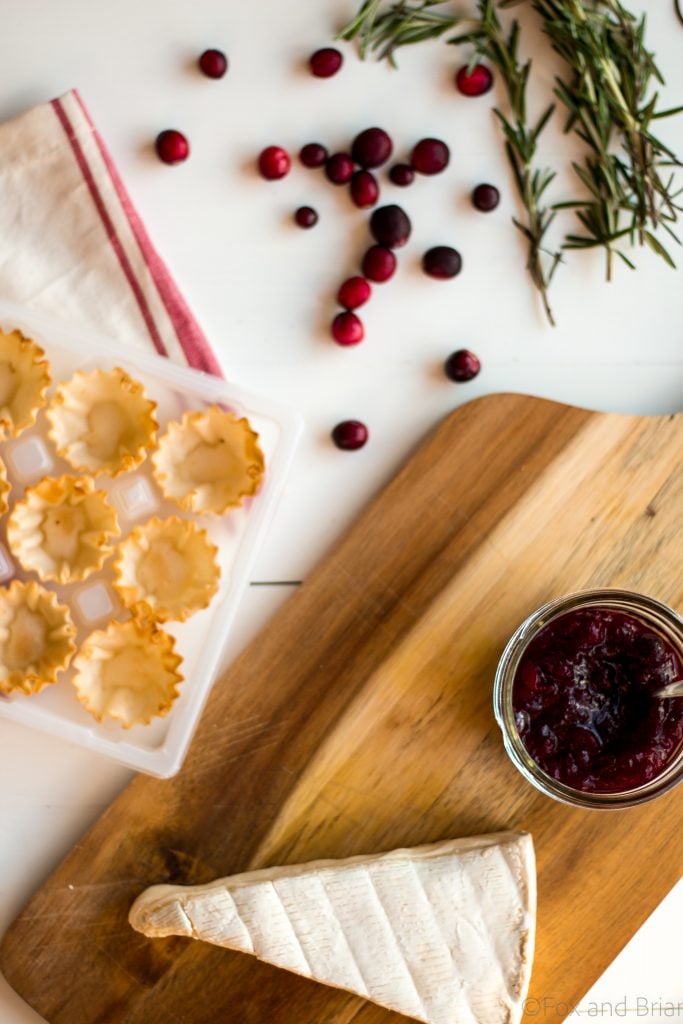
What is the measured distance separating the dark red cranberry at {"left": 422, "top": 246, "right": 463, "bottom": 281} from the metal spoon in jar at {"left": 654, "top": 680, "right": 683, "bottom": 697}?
0.71 meters

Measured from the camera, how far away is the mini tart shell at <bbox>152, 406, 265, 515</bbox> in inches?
57.3

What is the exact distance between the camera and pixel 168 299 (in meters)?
1.49

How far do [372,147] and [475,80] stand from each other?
20cm

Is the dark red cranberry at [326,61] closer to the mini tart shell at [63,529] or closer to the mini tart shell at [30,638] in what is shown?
the mini tart shell at [63,529]

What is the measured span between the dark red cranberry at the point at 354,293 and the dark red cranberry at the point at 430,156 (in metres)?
0.20

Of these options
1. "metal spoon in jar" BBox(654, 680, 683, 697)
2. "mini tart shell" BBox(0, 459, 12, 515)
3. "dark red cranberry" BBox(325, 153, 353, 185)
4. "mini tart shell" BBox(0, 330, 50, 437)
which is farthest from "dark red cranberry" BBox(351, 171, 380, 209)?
"metal spoon in jar" BBox(654, 680, 683, 697)

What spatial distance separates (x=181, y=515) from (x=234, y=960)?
2.28 feet

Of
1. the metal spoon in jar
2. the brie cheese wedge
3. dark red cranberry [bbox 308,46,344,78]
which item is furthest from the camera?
dark red cranberry [bbox 308,46,344,78]

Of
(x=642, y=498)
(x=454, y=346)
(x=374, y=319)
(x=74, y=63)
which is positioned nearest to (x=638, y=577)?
(x=642, y=498)

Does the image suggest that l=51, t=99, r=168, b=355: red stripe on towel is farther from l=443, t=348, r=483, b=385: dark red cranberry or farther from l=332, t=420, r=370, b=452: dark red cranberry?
l=443, t=348, r=483, b=385: dark red cranberry

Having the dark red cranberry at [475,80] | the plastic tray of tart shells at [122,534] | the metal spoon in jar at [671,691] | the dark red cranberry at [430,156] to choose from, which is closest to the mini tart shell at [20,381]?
the plastic tray of tart shells at [122,534]

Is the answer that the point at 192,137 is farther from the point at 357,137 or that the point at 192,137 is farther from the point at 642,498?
the point at 642,498

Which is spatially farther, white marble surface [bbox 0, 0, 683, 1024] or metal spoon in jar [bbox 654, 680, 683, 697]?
white marble surface [bbox 0, 0, 683, 1024]

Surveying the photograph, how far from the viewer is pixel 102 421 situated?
1489mm
